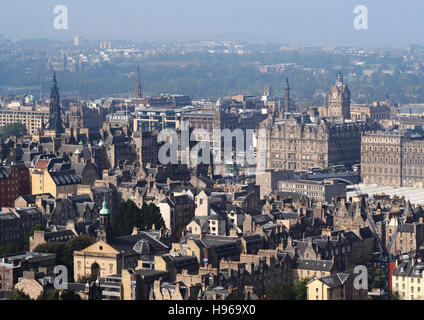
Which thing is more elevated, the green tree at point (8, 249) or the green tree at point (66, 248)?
the green tree at point (66, 248)

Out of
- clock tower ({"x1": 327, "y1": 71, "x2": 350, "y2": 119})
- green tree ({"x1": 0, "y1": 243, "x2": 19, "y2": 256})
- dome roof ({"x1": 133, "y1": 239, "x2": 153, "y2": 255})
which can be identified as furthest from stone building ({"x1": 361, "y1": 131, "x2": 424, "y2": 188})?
dome roof ({"x1": 133, "y1": 239, "x2": 153, "y2": 255})

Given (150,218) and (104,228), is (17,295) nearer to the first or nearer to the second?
(104,228)

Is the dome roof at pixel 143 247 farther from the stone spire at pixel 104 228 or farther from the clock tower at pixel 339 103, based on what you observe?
the clock tower at pixel 339 103

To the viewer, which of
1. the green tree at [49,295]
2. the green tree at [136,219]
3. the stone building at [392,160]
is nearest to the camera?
the green tree at [49,295]

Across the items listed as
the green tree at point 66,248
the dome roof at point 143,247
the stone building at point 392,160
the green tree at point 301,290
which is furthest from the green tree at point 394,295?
the stone building at point 392,160

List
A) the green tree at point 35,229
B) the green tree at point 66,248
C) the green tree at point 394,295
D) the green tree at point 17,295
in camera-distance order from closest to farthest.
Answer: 1. the green tree at point 17,295
2. the green tree at point 394,295
3. the green tree at point 66,248
4. the green tree at point 35,229

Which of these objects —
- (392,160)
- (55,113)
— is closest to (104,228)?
(392,160)

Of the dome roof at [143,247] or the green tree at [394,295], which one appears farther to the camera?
the dome roof at [143,247]

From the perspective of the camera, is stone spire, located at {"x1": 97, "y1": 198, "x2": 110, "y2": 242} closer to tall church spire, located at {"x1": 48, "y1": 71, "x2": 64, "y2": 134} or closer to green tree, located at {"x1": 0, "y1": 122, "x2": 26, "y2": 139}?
tall church spire, located at {"x1": 48, "y1": 71, "x2": 64, "y2": 134}

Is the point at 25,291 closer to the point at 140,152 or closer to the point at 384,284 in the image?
the point at 384,284
